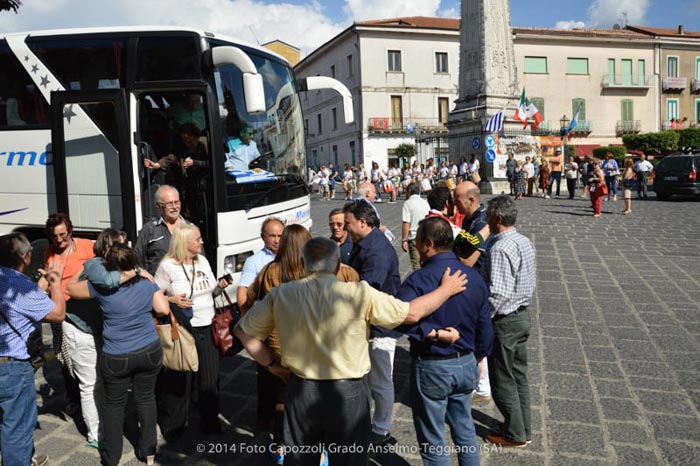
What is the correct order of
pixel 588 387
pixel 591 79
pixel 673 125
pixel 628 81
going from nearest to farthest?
pixel 588 387, pixel 591 79, pixel 628 81, pixel 673 125

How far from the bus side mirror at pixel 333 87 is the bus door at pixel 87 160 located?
2.78 metres

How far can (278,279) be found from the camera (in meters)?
3.12

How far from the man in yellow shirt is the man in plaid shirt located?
1.15 m

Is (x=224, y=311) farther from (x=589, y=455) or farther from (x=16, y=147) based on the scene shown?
(x=16, y=147)

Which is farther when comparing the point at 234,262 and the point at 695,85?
the point at 695,85

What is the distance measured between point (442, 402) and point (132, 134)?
4.43m

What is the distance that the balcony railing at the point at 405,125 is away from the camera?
44.2 m

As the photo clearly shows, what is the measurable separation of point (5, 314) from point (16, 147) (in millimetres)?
4208

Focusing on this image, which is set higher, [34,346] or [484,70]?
[484,70]

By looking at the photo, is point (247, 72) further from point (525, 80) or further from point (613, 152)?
point (525, 80)

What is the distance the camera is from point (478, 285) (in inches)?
118

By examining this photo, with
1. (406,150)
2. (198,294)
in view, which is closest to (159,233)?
(198,294)

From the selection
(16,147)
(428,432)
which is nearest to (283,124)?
(16,147)

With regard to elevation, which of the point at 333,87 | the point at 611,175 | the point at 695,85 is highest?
the point at 695,85
